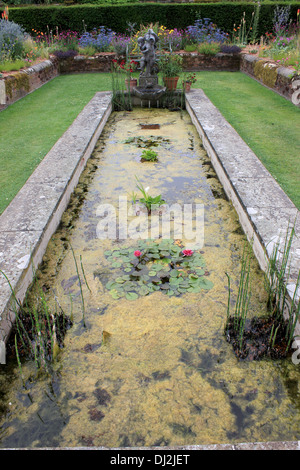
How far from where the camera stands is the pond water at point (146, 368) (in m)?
1.54

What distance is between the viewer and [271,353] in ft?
6.12

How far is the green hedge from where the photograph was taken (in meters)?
12.0

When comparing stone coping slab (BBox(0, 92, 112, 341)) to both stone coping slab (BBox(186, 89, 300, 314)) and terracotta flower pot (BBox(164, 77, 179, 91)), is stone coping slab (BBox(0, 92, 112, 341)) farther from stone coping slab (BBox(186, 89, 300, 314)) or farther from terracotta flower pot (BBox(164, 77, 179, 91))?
terracotta flower pot (BBox(164, 77, 179, 91))

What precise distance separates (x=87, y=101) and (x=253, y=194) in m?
4.82

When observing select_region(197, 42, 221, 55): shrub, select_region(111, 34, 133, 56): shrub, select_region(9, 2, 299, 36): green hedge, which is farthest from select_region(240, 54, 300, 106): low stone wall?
select_region(9, 2, 299, 36): green hedge

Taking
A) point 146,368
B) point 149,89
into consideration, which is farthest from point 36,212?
point 149,89

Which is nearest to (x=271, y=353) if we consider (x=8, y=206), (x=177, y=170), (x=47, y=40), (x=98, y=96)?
(x=8, y=206)

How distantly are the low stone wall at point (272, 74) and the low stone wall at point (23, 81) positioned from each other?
17.0 feet

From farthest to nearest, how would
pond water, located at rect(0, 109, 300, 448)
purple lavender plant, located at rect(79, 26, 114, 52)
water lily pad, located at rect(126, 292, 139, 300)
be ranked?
purple lavender plant, located at rect(79, 26, 114, 52)
water lily pad, located at rect(126, 292, 139, 300)
pond water, located at rect(0, 109, 300, 448)

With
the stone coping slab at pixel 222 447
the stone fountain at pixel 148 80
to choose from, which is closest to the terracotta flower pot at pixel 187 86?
the stone fountain at pixel 148 80

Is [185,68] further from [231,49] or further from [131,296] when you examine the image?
[131,296]

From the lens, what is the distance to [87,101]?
6.87m
